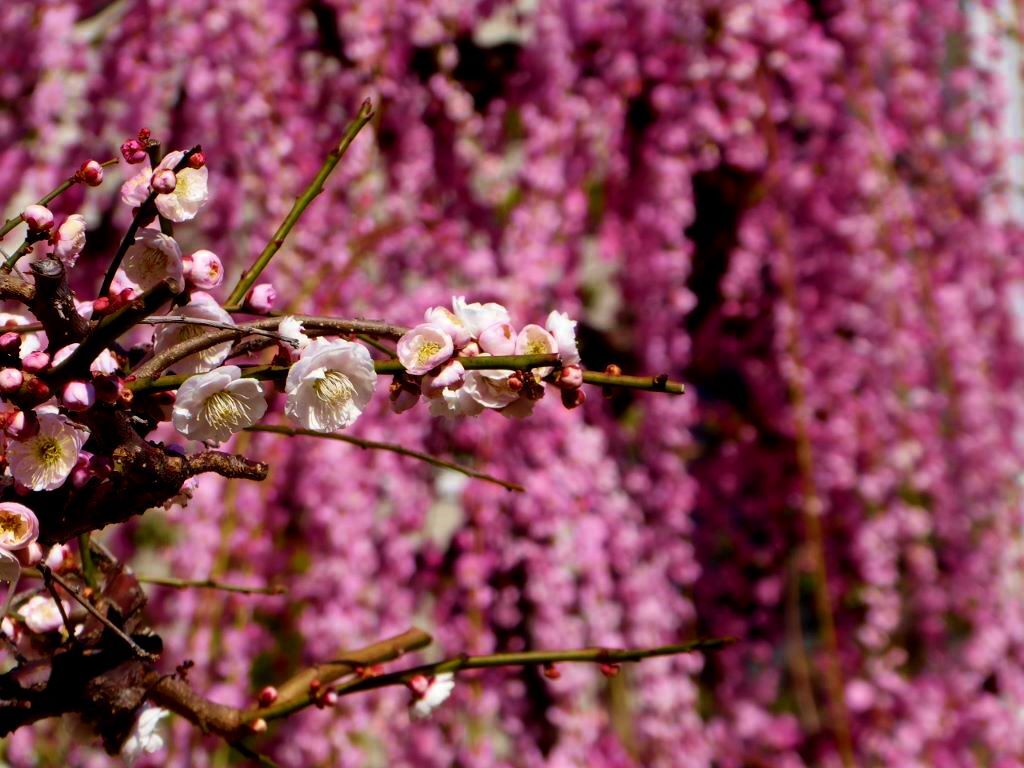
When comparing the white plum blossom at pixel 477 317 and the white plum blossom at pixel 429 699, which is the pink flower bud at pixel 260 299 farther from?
the white plum blossom at pixel 429 699

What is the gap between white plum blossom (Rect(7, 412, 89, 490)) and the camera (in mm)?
559

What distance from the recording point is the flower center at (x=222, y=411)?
581 millimetres

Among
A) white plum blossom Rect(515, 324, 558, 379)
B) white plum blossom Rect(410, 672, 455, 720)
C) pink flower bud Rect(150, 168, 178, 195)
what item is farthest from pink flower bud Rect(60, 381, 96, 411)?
white plum blossom Rect(410, 672, 455, 720)

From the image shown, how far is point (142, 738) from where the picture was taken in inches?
27.4

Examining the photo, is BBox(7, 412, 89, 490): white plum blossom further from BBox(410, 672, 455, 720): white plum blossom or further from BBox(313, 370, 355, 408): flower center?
BBox(410, 672, 455, 720): white plum blossom

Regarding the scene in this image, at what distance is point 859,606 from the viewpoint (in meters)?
2.78

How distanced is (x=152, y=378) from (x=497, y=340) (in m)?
0.17

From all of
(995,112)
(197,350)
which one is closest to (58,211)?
(197,350)

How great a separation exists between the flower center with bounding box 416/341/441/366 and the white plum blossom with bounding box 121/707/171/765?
28 cm

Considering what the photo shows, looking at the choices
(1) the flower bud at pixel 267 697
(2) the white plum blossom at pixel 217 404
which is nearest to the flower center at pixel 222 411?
(2) the white plum blossom at pixel 217 404

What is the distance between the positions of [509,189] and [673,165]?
0.38 meters

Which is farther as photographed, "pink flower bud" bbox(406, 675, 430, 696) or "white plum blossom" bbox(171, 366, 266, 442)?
"pink flower bud" bbox(406, 675, 430, 696)

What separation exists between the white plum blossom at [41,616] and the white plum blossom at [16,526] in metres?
0.18

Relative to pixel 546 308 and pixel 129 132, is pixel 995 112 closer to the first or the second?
pixel 546 308
